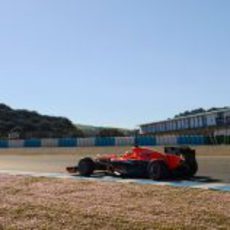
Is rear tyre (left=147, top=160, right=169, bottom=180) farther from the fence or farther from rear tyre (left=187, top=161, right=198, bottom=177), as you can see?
the fence

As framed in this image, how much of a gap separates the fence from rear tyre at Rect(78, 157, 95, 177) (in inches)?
863

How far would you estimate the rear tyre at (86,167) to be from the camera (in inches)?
672

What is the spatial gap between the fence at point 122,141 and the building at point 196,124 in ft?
78.5

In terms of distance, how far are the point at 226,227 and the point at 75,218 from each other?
7.52 feet

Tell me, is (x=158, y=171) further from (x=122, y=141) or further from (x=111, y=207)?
(x=122, y=141)

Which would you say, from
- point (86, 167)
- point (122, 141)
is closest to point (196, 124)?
point (122, 141)

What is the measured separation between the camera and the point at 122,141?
43.3 meters

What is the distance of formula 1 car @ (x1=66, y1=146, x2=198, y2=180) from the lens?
49.8ft

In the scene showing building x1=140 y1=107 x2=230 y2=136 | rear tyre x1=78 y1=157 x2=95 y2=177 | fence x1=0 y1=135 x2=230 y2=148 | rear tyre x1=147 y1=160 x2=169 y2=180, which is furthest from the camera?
building x1=140 y1=107 x2=230 y2=136

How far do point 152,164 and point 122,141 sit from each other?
2803 centimetres

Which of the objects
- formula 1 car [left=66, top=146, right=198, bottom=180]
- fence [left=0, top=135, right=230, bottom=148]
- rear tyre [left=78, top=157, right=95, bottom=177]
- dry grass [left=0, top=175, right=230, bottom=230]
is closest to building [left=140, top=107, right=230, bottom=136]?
fence [left=0, top=135, right=230, bottom=148]

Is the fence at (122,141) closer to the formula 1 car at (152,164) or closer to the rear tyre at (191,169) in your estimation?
the formula 1 car at (152,164)

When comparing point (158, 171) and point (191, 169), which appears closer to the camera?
point (158, 171)

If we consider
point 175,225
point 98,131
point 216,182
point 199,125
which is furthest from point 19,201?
point 199,125
